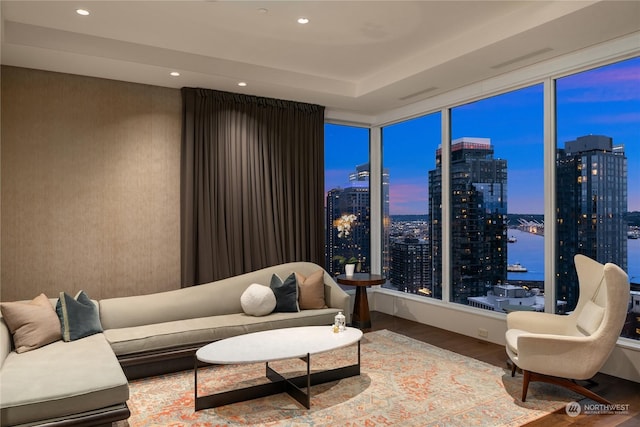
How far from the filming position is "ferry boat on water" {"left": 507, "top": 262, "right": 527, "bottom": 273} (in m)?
4.50

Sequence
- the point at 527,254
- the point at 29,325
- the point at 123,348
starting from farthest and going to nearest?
the point at 527,254, the point at 123,348, the point at 29,325

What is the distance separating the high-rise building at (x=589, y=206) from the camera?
377cm

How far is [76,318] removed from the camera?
3.53 metres

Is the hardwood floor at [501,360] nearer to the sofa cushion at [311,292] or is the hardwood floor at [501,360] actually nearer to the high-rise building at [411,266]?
the high-rise building at [411,266]

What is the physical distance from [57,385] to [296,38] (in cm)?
327

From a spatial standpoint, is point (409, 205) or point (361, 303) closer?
point (361, 303)

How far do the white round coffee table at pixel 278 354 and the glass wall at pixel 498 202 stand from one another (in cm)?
198

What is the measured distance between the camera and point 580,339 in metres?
3.01

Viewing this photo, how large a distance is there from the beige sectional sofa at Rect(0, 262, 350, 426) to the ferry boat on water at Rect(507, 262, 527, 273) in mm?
1734

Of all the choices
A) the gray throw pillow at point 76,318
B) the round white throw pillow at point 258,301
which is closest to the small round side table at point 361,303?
the round white throw pillow at point 258,301

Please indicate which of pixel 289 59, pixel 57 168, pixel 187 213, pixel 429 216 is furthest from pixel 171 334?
pixel 429 216

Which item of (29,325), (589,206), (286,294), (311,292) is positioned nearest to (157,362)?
(29,325)

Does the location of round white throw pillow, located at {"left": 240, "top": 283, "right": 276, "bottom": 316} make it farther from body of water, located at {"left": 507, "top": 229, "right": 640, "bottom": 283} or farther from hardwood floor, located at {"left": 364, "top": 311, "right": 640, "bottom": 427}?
body of water, located at {"left": 507, "top": 229, "right": 640, "bottom": 283}

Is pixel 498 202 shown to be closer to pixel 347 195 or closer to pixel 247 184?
pixel 347 195
